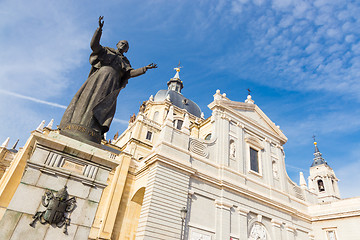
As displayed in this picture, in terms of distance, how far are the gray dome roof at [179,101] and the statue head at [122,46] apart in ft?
106

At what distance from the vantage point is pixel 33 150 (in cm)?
387

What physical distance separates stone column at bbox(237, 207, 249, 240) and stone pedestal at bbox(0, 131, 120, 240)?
13.7m

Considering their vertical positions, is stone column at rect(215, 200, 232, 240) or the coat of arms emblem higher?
→ stone column at rect(215, 200, 232, 240)

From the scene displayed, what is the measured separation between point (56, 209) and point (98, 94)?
2.29m

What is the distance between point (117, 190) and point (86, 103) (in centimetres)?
1116

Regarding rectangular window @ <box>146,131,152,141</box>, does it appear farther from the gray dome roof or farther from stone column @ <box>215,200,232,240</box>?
stone column @ <box>215,200,232,240</box>

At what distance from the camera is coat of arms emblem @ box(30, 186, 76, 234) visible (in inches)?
138

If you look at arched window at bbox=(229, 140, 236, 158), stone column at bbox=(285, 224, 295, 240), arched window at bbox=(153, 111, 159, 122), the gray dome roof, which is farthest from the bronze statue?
A: the gray dome roof

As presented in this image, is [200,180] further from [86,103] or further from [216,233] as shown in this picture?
[86,103]

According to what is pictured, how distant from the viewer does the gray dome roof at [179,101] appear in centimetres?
3912

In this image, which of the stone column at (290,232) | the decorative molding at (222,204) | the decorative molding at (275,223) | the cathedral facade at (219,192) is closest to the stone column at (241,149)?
the cathedral facade at (219,192)

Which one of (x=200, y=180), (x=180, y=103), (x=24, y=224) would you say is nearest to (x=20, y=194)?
(x=24, y=224)

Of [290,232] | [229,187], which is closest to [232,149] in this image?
[229,187]

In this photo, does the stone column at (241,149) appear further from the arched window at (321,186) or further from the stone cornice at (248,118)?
the arched window at (321,186)
